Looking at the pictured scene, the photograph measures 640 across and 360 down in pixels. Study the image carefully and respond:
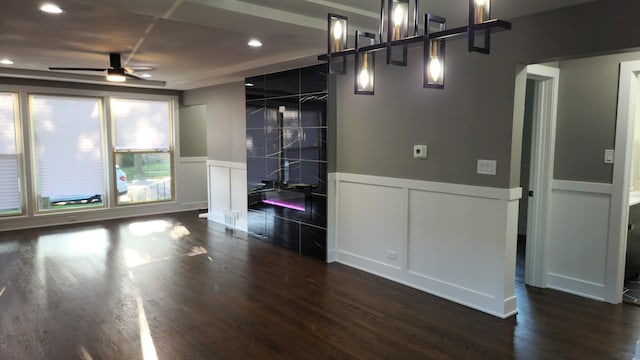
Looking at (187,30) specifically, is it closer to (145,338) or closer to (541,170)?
(145,338)

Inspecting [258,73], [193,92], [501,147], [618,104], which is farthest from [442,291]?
[193,92]

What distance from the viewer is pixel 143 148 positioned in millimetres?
7801

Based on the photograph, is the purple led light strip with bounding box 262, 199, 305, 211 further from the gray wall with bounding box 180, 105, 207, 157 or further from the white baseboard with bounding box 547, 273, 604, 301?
the gray wall with bounding box 180, 105, 207, 157

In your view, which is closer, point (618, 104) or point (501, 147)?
point (501, 147)

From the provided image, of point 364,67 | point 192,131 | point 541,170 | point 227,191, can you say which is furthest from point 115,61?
point 541,170

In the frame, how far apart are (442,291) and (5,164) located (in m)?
6.65

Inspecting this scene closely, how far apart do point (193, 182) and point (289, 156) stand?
11.8 feet

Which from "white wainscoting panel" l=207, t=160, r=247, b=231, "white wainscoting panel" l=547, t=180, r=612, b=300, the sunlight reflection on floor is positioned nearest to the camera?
the sunlight reflection on floor

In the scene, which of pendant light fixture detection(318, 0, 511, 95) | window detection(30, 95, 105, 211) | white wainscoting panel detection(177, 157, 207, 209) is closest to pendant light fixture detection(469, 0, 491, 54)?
pendant light fixture detection(318, 0, 511, 95)

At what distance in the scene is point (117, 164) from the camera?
7520 mm

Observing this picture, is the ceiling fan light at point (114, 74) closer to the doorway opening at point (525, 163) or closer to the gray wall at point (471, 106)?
the gray wall at point (471, 106)

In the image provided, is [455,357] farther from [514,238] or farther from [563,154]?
[563,154]

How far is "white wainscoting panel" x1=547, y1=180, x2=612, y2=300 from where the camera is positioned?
3711 millimetres

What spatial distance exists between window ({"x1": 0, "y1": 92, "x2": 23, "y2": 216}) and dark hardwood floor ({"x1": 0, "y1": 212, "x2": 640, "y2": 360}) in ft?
6.48
